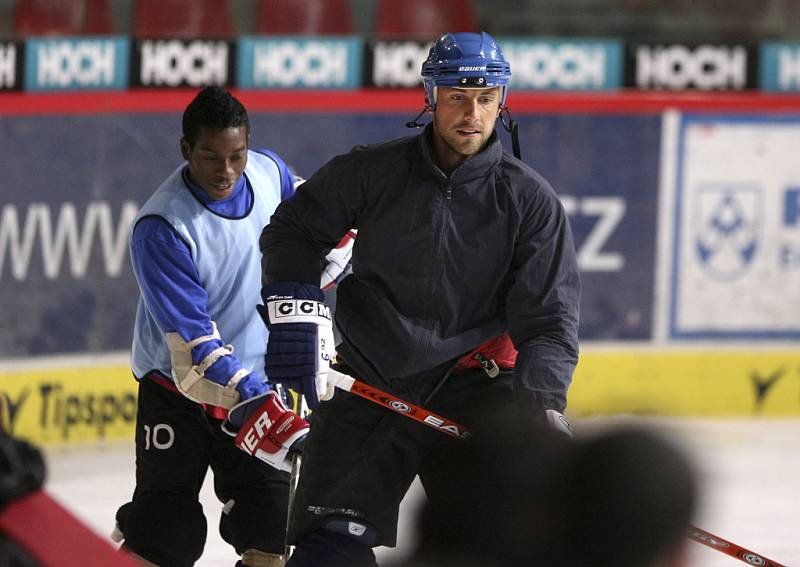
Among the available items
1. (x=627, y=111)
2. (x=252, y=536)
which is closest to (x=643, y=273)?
(x=627, y=111)

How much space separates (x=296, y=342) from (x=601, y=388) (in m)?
3.17

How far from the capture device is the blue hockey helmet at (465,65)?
9.30 feet

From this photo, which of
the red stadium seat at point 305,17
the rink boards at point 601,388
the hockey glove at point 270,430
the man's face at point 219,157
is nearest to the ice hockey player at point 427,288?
the hockey glove at point 270,430

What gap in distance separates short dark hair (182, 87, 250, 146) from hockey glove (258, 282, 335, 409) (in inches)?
21.5

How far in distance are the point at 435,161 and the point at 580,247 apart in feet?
10.5

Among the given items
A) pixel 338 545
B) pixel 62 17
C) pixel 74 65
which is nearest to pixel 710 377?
pixel 74 65

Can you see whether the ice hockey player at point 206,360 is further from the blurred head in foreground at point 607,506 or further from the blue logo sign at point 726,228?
the blue logo sign at point 726,228

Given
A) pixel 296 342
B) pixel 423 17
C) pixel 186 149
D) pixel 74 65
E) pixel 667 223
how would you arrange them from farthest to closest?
pixel 423 17, pixel 667 223, pixel 74 65, pixel 186 149, pixel 296 342

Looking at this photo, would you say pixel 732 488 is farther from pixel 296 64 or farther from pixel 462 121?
pixel 462 121

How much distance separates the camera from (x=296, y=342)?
114 inches

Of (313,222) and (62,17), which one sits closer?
(313,222)

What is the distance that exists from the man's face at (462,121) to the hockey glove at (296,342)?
0.37m

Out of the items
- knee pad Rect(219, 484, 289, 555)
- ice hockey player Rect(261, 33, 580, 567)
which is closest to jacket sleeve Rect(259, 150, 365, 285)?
ice hockey player Rect(261, 33, 580, 567)

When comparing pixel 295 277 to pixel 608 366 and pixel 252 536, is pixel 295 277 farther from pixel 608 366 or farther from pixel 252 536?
pixel 608 366
